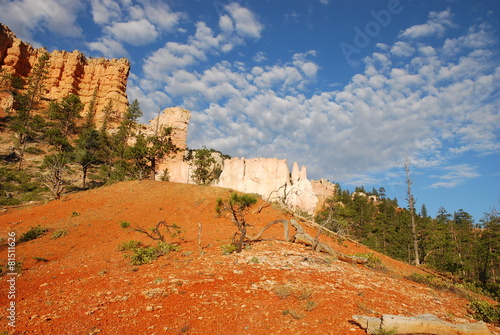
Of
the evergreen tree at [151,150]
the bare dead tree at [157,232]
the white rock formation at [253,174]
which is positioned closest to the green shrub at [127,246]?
the bare dead tree at [157,232]

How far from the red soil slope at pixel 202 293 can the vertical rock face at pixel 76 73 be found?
64520 mm

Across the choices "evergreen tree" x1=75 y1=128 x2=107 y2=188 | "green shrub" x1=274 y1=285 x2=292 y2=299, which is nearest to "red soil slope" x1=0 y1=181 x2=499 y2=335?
"green shrub" x1=274 y1=285 x2=292 y2=299

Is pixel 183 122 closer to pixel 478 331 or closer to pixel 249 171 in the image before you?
pixel 249 171

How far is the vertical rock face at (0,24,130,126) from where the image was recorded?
62.5 m

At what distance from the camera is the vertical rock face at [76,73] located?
205ft

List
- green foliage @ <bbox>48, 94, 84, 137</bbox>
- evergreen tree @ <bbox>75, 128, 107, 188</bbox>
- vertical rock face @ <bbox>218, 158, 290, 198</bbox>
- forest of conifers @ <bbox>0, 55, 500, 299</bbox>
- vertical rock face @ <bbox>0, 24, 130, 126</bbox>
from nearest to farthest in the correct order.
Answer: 1. forest of conifers @ <bbox>0, 55, 500, 299</bbox>
2. evergreen tree @ <bbox>75, 128, 107, 188</bbox>
3. green foliage @ <bbox>48, 94, 84, 137</bbox>
4. vertical rock face @ <bbox>0, 24, 130, 126</bbox>
5. vertical rock face @ <bbox>218, 158, 290, 198</bbox>

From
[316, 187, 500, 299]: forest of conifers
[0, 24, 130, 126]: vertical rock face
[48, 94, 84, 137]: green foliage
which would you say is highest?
[0, 24, 130, 126]: vertical rock face

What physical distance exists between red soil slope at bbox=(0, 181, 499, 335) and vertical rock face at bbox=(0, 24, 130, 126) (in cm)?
6452

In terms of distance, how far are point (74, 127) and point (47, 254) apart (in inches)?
2233

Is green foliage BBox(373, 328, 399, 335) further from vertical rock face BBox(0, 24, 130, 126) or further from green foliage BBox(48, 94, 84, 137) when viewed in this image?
vertical rock face BBox(0, 24, 130, 126)

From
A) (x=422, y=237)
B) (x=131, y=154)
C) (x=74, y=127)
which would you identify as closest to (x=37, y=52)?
(x=74, y=127)

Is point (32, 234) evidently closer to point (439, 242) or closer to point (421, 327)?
point (421, 327)

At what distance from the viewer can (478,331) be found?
4.55 meters

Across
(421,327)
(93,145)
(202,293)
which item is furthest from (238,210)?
(93,145)
